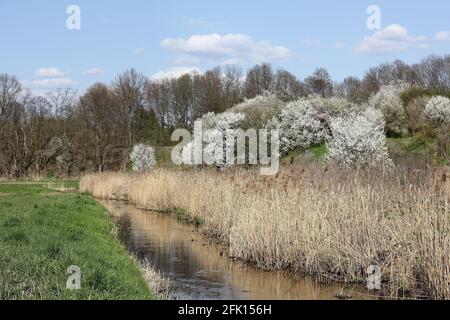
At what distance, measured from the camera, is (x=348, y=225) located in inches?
363

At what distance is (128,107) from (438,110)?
30.5 metres

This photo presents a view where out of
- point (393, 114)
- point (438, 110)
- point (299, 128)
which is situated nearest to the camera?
point (438, 110)

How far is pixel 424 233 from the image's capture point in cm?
762

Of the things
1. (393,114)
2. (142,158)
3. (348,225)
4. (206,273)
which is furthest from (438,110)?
(206,273)

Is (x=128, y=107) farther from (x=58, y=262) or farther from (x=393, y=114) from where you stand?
(x=58, y=262)

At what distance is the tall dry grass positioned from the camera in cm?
773

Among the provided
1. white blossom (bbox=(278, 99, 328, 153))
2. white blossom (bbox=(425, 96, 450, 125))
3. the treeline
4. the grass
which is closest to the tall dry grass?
the grass

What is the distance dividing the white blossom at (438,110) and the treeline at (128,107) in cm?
934

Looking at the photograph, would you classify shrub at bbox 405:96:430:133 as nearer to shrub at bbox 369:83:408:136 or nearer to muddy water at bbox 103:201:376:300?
shrub at bbox 369:83:408:136

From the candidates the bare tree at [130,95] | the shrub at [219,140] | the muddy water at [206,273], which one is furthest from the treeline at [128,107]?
the muddy water at [206,273]

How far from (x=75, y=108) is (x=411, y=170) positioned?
Result: 48.7 m

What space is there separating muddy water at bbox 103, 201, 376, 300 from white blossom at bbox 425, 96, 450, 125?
23872 millimetres

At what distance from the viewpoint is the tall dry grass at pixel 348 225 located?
773 centimetres
